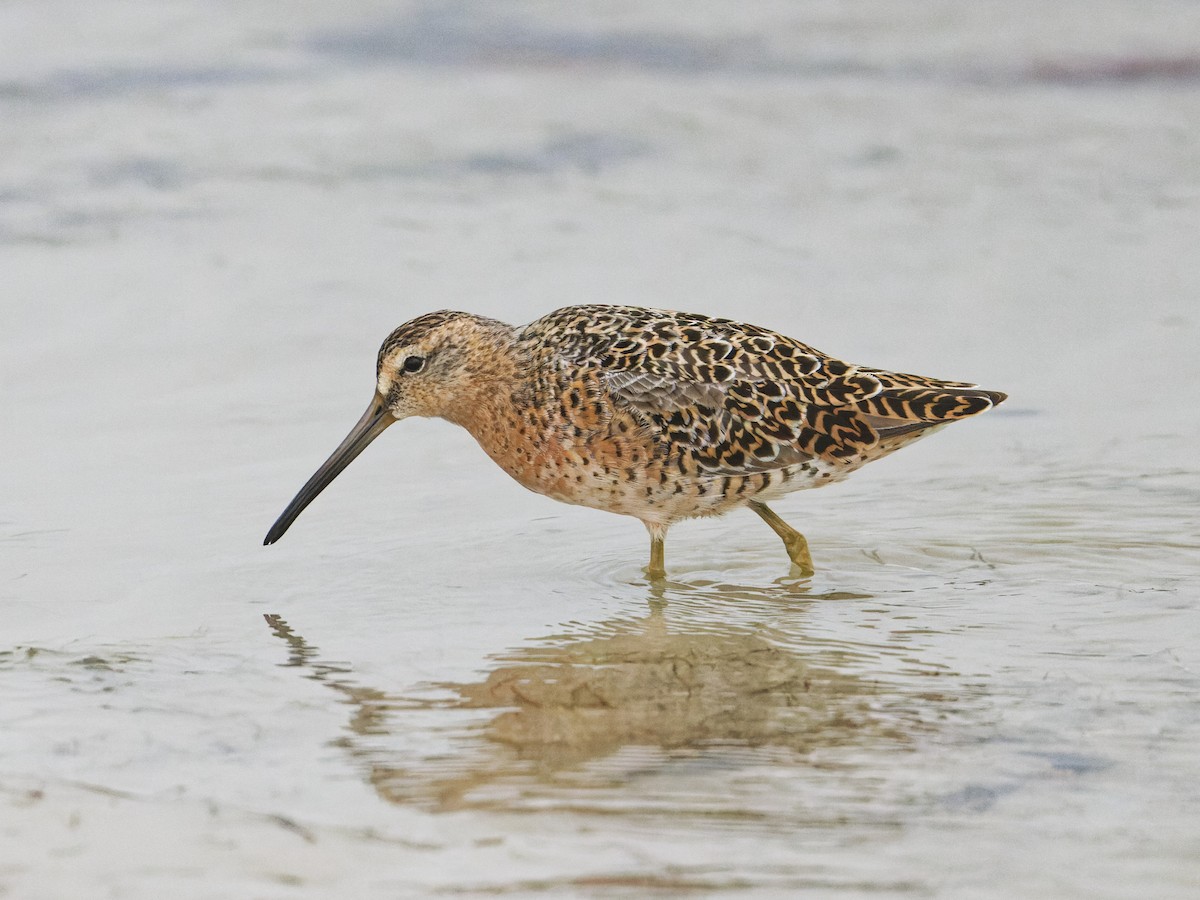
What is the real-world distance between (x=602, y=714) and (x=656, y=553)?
1.56m

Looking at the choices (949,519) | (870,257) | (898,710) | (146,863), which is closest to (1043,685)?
(898,710)

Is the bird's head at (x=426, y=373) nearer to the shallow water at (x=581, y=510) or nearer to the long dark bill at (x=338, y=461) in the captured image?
the long dark bill at (x=338, y=461)

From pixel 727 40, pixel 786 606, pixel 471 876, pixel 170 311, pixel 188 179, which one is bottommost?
pixel 471 876

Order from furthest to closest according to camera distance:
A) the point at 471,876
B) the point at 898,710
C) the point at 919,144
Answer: the point at 919,144, the point at 898,710, the point at 471,876

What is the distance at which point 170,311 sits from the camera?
28.7 feet

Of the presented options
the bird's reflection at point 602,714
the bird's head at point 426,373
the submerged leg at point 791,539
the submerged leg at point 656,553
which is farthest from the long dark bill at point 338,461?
the submerged leg at point 791,539

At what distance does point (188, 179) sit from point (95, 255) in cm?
154

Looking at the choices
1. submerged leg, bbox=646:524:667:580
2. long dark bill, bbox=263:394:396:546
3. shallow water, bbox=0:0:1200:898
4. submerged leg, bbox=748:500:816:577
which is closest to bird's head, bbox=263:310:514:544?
long dark bill, bbox=263:394:396:546

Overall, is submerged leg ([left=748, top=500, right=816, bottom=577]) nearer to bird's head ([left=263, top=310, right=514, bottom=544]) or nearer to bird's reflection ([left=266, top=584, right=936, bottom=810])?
bird's reflection ([left=266, top=584, right=936, bottom=810])

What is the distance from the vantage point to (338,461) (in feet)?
21.2

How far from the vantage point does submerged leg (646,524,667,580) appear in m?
6.00

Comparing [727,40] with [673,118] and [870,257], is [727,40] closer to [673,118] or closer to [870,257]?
[673,118]

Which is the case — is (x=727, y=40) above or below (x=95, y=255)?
above

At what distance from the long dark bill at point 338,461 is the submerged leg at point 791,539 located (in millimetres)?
1421
